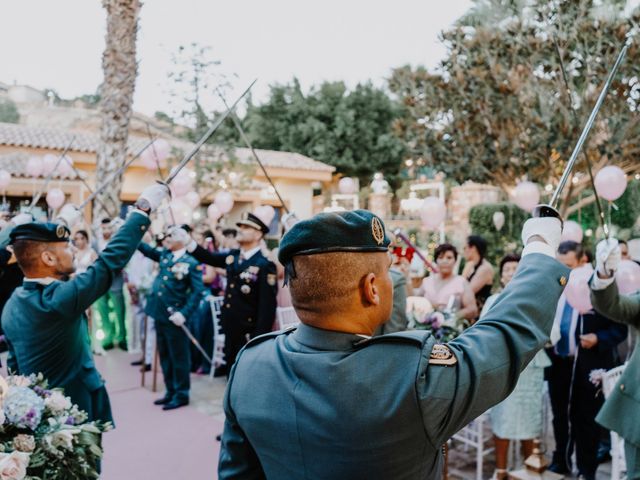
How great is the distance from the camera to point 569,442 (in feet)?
12.9

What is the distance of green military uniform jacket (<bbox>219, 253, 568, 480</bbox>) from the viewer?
115 centimetres

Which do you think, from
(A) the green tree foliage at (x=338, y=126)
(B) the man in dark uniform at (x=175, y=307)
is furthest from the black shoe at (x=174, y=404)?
(A) the green tree foliage at (x=338, y=126)

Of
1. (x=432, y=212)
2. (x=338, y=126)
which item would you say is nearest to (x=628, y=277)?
(x=432, y=212)

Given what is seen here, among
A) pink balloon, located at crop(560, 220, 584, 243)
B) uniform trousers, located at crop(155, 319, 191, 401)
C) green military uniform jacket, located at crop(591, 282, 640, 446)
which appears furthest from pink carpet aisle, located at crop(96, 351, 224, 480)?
pink balloon, located at crop(560, 220, 584, 243)

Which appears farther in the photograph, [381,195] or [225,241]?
[381,195]

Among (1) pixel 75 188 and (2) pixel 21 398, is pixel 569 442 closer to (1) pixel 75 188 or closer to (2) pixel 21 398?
(2) pixel 21 398

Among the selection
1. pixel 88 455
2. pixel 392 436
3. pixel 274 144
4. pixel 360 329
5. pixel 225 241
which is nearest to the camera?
pixel 392 436

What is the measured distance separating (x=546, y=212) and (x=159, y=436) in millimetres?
4253

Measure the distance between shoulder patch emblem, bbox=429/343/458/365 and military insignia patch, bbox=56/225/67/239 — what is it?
7.14 feet

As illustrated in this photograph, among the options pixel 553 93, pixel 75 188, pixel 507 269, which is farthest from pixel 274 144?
pixel 507 269

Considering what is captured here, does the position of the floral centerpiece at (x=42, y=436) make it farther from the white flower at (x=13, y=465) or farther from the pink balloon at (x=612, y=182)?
the pink balloon at (x=612, y=182)

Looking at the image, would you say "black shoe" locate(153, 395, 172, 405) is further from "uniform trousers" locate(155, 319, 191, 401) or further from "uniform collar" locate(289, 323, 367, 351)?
"uniform collar" locate(289, 323, 367, 351)

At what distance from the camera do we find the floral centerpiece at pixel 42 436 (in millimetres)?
1930

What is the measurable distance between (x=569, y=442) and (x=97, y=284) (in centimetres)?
345
